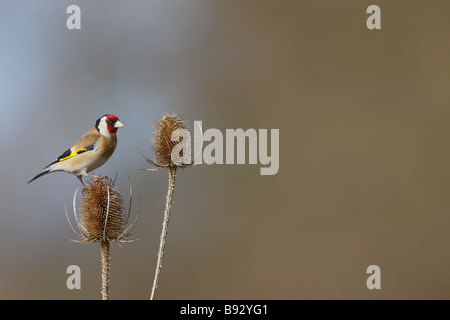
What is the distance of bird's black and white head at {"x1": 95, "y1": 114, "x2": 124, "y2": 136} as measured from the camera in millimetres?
5594

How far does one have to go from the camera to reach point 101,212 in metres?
4.80

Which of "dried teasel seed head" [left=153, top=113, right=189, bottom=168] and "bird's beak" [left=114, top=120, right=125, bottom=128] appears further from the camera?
"bird's beak" [left=114, top=120, right=125, bottom=128]

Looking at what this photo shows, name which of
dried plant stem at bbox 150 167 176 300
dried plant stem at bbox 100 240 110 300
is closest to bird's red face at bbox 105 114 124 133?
dried plant stem at bbox 150 167 176 300

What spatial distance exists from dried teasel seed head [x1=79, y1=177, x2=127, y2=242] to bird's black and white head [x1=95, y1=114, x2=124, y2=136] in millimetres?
892

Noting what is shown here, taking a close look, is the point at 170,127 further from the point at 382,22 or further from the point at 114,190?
the point at 382,22

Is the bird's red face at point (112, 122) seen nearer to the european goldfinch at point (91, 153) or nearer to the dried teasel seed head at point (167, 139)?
the european goldfinch at point (91, 153)

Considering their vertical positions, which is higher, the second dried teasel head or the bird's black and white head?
the bird's black and white head

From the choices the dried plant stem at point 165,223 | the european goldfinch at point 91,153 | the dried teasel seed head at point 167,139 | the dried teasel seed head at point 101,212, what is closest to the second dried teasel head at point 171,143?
the dried teasel seed head at point 167,139

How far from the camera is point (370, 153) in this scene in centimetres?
1248

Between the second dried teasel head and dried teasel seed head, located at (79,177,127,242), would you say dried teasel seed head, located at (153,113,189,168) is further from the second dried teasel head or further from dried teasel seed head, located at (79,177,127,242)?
dried teasel seed head, located at (79,177,127,242)

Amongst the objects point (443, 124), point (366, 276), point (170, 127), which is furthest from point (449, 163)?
point (170, 127)

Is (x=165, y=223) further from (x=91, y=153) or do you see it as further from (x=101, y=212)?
(x=91, y=153)
